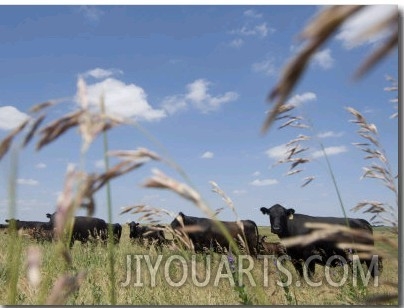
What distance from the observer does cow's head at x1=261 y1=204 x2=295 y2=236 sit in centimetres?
1102

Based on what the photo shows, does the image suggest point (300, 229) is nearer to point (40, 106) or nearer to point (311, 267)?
point (311, 267)

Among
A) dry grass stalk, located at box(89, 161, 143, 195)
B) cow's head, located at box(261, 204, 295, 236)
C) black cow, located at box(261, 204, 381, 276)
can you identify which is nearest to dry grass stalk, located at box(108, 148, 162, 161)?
dry grass stalk, located at box(89, 161, 143, 195)

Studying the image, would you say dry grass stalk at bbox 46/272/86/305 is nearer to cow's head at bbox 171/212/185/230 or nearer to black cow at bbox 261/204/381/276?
cow's head at bbox 171/212/185/230

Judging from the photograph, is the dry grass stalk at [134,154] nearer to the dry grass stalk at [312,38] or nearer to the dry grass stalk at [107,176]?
the dry grass stalk at [107,176]

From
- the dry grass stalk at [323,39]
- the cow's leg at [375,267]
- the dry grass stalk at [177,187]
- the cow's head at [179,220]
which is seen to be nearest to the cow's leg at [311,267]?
the cow's leg at [375,267]

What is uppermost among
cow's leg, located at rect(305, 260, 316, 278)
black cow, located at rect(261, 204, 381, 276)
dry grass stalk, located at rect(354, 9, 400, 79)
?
dry grass stalk, located at rect(354, 9, 400, 79)

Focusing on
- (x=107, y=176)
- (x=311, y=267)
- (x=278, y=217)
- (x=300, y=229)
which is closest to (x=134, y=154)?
(x=107, y=176)

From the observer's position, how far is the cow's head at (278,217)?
11.0 metres

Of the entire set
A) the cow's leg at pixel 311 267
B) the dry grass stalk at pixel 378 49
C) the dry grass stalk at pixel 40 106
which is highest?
the dry grass stalk at pixel 40 106

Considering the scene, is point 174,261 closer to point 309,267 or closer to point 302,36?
point 309,267

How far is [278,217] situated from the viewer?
11133mm

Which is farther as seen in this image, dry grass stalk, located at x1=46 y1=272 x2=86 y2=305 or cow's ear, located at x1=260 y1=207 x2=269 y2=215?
cow's ear, located at x1=260 y1=207 x2=269 y2=215

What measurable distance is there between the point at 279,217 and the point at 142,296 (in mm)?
6942

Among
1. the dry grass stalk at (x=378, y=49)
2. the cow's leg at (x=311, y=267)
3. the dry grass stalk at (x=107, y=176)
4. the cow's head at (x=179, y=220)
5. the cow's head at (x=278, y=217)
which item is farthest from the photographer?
the cow's head at (x=278, y=217)
